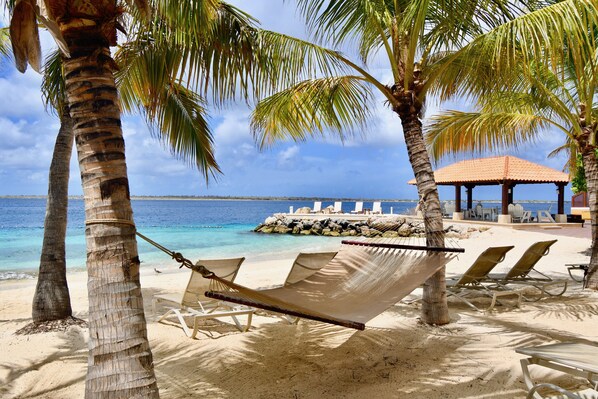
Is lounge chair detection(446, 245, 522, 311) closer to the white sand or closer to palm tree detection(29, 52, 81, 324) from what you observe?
the white sand

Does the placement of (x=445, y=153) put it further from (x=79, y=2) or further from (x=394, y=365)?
(x=79, y=2)

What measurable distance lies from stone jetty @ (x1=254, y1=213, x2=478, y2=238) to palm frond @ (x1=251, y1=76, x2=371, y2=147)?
619 inches

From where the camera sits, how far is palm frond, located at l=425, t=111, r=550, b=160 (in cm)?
641

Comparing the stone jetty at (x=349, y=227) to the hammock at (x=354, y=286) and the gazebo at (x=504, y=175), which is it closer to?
the gazebo at (x=504, y=175)

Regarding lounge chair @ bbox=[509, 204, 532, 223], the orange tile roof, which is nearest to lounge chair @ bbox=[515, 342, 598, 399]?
the orange tile roof

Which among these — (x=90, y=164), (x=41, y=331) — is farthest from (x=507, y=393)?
(x=41, y=331)

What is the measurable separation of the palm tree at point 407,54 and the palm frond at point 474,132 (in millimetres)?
1568

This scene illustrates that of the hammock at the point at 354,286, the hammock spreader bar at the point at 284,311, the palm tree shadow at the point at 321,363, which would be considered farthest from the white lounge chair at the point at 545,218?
the hammock spreader bar at the point at 284,311

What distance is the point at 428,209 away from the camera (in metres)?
4.65

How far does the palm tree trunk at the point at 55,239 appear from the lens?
15.6 feet

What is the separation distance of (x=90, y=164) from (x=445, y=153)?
Result: 231 inches

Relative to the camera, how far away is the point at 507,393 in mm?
2949

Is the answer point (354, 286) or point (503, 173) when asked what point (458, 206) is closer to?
point (503, 173)

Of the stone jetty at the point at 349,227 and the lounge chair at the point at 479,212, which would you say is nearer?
the lounge chair at the point at 479,212
